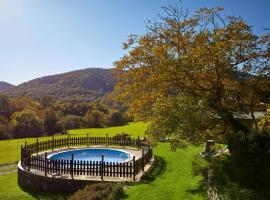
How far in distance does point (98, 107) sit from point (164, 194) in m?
80.2

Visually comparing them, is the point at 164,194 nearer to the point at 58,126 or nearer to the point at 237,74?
the point at 237,74

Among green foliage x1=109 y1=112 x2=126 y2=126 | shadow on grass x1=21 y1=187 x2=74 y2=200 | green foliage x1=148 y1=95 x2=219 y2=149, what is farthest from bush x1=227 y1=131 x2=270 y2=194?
green foliage x1=109 y1=112 x2=126 y2=126

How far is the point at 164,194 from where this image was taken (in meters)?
16.3

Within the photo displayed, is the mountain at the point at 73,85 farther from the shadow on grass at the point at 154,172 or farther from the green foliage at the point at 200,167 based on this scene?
the green foliage at the point at 200,167

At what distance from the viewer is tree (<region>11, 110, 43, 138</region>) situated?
67262 millimetres

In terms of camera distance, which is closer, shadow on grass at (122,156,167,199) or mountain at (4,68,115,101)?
shadow on grass at (122,156,167,199)

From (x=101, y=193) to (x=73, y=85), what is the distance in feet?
518

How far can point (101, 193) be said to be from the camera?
1673cm

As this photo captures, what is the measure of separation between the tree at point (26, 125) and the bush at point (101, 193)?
5398cm

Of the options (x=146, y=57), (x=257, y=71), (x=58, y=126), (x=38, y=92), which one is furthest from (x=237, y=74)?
(x=38, y=92)

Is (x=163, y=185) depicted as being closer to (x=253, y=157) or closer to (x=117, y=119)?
(x=253, y=157)

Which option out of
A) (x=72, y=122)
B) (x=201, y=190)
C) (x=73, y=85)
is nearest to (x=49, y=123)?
(x=72, y=122)

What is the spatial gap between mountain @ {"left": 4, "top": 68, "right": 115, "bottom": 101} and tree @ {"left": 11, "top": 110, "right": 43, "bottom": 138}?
74753 mm

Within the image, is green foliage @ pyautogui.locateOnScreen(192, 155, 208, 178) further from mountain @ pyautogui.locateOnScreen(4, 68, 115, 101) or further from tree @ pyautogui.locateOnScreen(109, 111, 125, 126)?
mountain @ pyautogui.locateOnScreen(4, 68, 115, 101)
